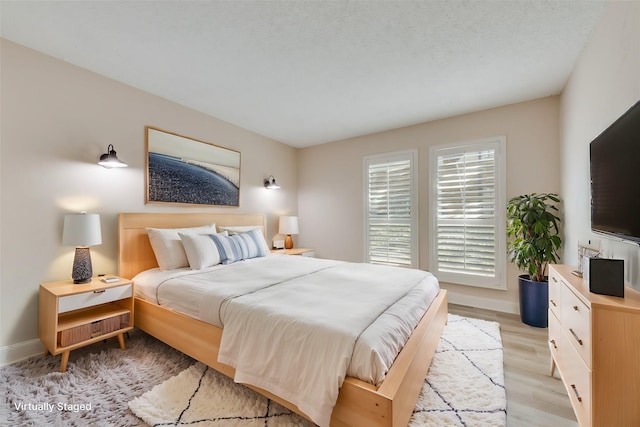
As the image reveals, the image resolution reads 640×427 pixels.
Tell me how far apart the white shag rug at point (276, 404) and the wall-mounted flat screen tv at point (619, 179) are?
1.24 m

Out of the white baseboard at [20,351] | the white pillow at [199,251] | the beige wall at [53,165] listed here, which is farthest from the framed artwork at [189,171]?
the white baseboard at [20,351]

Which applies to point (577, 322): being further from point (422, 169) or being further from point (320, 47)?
point (422, 169)

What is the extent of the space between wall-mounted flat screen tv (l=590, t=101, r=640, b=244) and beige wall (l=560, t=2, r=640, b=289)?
8.3 inches

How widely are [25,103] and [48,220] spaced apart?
3.22 ft

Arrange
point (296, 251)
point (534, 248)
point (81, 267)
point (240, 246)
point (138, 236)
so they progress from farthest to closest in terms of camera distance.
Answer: point (296, 251)
point (240, 246)
point (138, 236)
point (534, 248)
point (81, 267)

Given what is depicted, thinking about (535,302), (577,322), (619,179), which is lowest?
(535,302)

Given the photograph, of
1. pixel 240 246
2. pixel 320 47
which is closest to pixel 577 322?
pixel 320 47

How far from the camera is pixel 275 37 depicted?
6.64 feet

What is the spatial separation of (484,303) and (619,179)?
2490 millimetres

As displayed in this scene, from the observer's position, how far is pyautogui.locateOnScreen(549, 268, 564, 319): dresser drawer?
1717 mm

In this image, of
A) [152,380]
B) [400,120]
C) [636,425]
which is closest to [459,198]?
[400,120]

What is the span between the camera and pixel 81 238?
7.26 ft

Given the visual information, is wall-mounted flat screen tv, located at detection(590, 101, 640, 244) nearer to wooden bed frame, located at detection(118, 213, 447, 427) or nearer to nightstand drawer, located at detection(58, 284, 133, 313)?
wooden bed frame, located at detection(118, 213, 447, 427)

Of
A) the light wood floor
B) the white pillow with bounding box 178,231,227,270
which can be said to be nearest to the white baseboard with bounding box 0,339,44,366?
the white pillow with bounding box 178,231,227,270
